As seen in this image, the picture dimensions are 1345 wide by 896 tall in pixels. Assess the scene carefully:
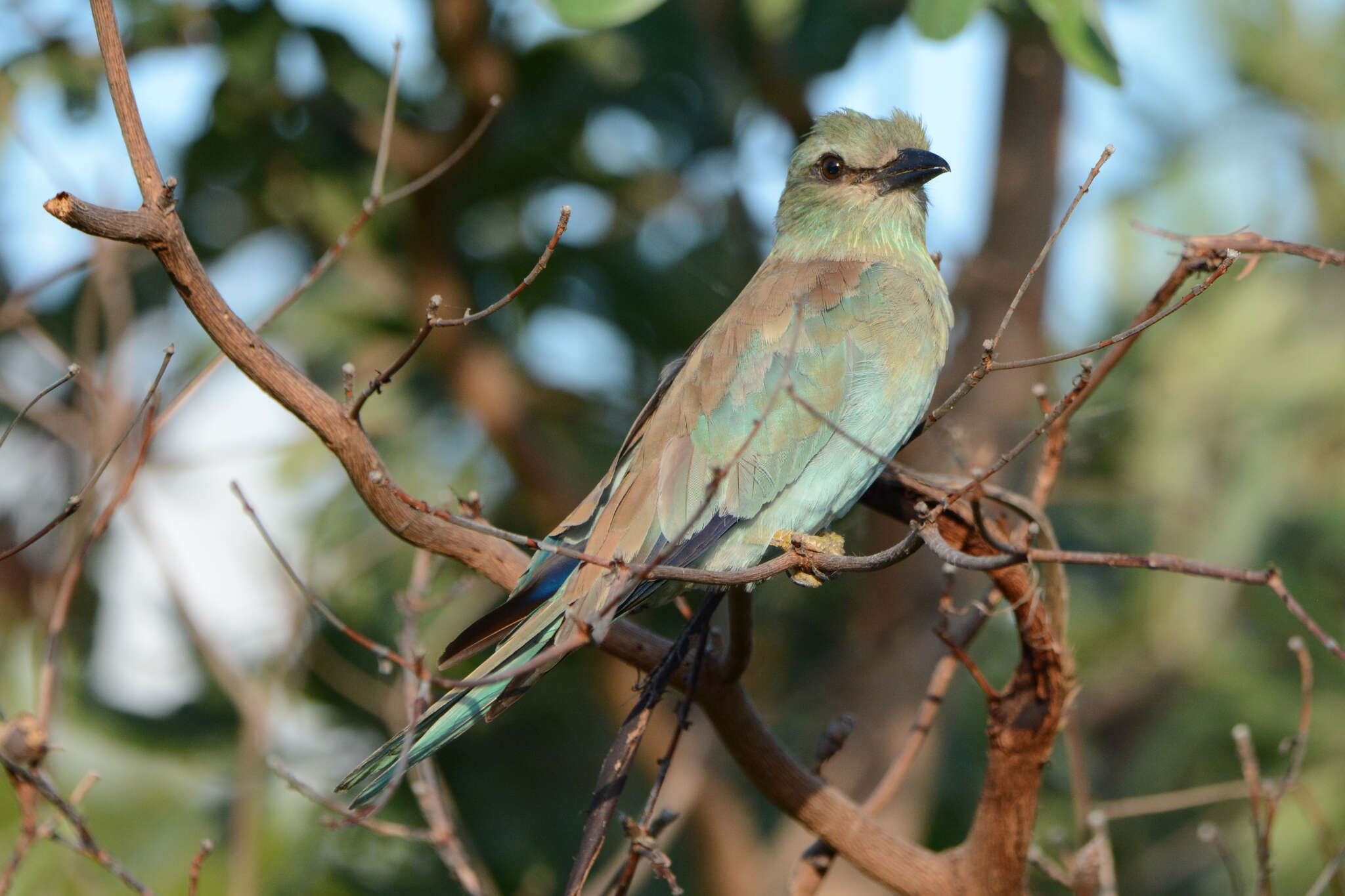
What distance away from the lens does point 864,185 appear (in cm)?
404

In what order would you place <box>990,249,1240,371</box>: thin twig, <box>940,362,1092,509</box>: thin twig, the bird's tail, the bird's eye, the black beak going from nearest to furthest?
1. <box>940,362,1092,509</box>: thin twig
2. <box>990,249,1240,371</box>: thin twig
3. the bird's tail
4. the black beak
5. the bird's eye

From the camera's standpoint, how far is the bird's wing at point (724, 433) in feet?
10.6

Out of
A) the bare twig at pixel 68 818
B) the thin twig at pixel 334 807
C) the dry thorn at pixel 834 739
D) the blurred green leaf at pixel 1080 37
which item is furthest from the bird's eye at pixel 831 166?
the bare twig at pixel 68 818

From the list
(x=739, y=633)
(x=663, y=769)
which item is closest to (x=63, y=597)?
(x=663, y=769)

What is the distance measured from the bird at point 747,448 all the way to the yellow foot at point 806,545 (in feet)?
0.05

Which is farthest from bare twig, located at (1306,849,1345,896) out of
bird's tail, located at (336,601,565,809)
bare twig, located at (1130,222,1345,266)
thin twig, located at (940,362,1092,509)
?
bird's tail, located at (336,601,565,809)

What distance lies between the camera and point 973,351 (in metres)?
5.86

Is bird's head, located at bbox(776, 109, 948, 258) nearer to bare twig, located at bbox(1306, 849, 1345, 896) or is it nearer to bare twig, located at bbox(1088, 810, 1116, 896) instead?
bare twig, located at bbox(1088, 810, 1116, 896)

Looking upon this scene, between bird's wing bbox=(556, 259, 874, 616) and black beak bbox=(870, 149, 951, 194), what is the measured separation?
2.12 ft

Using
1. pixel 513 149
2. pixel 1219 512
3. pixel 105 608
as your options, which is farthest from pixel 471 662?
pixel 1219 512

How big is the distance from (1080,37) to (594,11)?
4.07ft

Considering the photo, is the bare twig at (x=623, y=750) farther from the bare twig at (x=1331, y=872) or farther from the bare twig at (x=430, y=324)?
the bare twig at (x=1331, y=872)

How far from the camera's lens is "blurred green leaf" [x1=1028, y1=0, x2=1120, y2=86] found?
3201mm

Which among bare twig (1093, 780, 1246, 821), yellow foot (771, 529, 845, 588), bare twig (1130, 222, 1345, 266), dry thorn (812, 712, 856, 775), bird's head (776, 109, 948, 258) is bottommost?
bare twig (1093, 780, 1246, 821)
